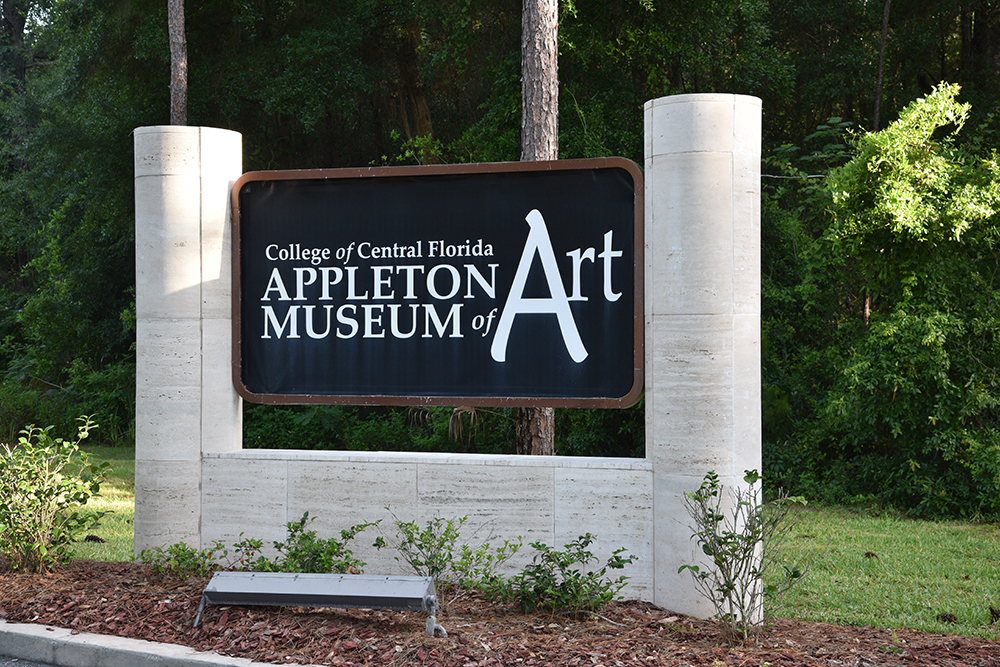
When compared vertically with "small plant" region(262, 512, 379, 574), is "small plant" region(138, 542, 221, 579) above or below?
below

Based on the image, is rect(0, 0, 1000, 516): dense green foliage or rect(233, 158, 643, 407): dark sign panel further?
rect(0, 0, 1000, 516): dense green foliage

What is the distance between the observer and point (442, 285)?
6.47 meters

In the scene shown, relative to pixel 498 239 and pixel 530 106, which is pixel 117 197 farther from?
pixel 498 239

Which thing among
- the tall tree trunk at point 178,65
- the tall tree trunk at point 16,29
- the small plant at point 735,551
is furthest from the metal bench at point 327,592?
the tall tree trunk at point 16,29

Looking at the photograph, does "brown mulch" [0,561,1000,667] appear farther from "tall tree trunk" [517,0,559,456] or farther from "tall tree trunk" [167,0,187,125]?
"tall tree trunk" [167,0,187,125]

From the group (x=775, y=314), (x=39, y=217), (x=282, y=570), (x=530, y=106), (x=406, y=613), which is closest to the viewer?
(x=406, y=613)

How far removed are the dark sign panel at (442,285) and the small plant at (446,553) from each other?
0.91 metres

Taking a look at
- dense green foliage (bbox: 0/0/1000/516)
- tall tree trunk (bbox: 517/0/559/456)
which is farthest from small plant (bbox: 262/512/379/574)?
dense green foliage (bbox: 0/0/1000/516)

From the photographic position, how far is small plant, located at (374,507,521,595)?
572 cm

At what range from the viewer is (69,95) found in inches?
720

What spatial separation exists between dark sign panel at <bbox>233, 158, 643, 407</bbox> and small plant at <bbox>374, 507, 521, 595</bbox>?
0.91m

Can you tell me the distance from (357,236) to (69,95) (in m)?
14.5

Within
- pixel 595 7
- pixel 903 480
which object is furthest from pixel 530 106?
pixel 903 480

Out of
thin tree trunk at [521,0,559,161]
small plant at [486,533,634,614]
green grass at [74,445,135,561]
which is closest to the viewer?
small plant at [486,533,634,614]
